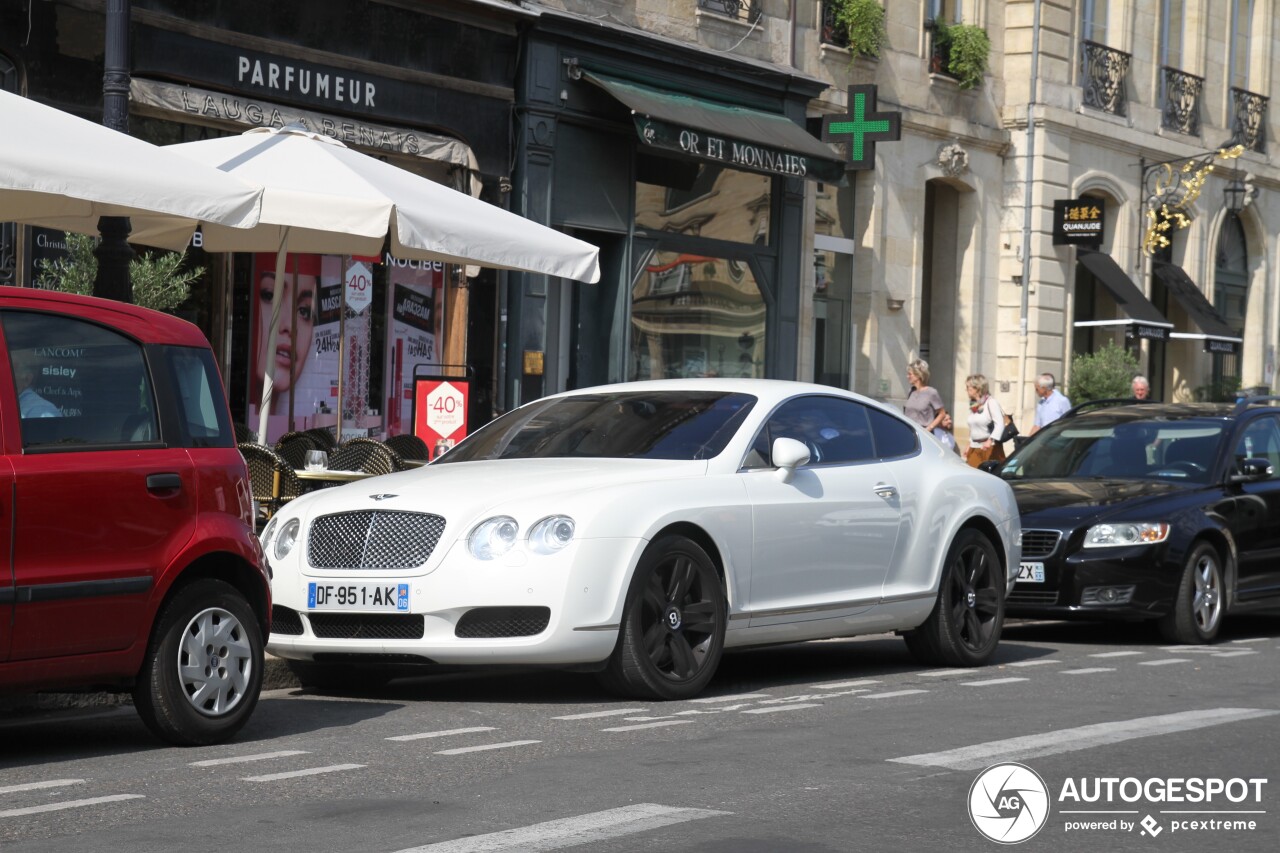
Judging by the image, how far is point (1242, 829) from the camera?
238 inches

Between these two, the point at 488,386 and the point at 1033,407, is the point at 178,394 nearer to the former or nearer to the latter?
the point at 488,386

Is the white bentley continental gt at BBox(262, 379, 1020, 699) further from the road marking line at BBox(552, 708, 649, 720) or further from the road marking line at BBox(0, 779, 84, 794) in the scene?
the road marking line at BBox(0, 779, 84, 794)

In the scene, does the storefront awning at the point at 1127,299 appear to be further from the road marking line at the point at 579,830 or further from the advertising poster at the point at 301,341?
the road marking line at the point at 579,830

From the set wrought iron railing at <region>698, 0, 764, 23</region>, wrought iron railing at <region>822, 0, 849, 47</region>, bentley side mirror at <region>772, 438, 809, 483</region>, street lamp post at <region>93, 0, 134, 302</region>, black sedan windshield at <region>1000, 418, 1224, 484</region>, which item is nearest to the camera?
bentley side mirror at <region>772, 438, 809, 483</region>

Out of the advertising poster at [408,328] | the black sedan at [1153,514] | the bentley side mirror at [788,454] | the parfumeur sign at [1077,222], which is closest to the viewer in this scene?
the bentley side mirror at [788,454]

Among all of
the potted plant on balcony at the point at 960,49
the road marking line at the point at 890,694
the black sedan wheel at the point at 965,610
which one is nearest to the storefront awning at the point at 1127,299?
Answer: the potted plant on balcony at the point at 960,49

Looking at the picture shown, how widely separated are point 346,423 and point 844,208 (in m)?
9.29

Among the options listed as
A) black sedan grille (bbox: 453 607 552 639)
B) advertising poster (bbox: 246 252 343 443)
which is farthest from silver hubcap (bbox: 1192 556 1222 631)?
advertising poster (bbox: 246 252 343 443)

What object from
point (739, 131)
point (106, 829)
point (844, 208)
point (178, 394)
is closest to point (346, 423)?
point (739, 131)

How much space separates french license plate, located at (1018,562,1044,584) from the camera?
1231 centimetres

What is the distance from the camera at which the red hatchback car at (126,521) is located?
6797 millimetres

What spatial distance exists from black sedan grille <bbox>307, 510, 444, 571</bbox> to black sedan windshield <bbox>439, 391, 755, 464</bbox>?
117 cm

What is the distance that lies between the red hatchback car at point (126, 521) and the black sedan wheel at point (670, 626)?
1670 mm

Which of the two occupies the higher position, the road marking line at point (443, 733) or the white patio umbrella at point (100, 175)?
the white patio umbrella at point (100, 175)
